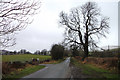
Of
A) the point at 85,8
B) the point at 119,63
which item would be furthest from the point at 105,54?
the point at 85,8

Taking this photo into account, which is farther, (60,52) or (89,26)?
(60,52)

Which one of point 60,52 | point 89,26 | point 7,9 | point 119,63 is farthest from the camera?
point 60,52

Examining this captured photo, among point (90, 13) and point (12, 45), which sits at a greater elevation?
point (90, 13)

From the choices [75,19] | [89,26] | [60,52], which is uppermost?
[75,19]

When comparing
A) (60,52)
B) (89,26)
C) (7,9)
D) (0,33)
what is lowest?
(60,52)

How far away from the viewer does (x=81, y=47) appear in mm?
33844

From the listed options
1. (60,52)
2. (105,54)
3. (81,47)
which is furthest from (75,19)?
(60,52)

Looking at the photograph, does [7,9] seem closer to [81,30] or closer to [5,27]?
[5,27]

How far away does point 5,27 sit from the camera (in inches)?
289

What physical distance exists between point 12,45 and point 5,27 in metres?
1.12

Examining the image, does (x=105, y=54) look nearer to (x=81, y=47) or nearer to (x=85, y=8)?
(x=81, y=47)

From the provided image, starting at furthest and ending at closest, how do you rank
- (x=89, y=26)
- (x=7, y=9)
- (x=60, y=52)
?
(x=60, y=52) < (x=89, y=26) < (x=7, y=9)

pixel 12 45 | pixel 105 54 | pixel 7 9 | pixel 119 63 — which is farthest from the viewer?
pixel 105 54

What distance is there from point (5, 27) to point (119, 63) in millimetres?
9155
